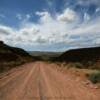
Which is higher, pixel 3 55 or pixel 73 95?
pixel 3 55

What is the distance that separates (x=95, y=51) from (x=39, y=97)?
2993 inches

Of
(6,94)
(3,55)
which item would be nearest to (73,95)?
(6,94)

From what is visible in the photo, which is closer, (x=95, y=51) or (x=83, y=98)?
(x=83, y=98)

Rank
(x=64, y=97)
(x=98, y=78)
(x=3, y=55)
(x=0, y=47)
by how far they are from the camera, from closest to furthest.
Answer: (x=64, y=97), (x=98, y=78), (x=3, y=55), (x=0, y=47)

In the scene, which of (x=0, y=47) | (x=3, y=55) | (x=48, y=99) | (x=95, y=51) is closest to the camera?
(x=48, y=99)

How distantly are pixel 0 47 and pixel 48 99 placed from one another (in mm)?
86088

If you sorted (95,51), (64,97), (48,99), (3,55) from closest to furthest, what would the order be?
1. (48,99)
2. (64,97)
3. (3,55)
4. (95,51)

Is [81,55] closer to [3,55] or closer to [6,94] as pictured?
[3,55]

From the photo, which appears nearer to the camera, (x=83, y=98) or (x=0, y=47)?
(x=83, y=98)

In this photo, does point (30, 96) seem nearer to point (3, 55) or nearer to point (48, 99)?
point (48, 99)

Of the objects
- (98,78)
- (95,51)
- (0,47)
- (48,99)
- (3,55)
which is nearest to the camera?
(48,99)

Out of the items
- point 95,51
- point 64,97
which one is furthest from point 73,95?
point 95,51

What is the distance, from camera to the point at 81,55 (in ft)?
→ 290

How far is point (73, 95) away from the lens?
10453 mm
